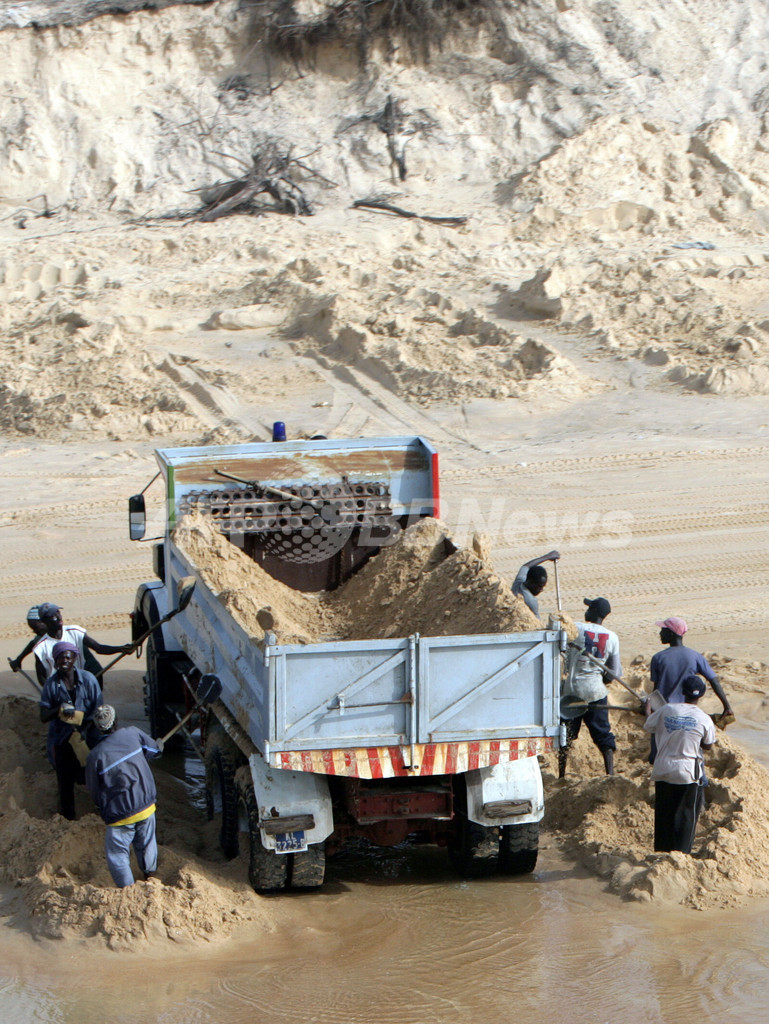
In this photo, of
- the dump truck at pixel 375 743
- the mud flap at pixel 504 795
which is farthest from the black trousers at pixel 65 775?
the mud flap at pixel 504 795

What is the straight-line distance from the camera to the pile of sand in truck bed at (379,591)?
8.38m

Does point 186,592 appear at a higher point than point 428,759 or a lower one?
higher

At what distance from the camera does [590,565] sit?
13.6m

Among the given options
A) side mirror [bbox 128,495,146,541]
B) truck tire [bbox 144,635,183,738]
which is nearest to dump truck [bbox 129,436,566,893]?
truck tire [bbox 144,635,183,738]

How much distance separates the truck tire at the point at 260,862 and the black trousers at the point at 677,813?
7.24ft

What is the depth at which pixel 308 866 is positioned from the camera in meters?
6.97

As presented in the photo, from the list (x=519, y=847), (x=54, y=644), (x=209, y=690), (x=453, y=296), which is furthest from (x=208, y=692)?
(x=453, y=296)

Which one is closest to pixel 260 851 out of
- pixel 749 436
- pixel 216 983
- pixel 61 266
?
pixel 216 983

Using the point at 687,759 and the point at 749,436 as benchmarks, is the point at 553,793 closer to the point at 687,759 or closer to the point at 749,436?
the point at 687,759

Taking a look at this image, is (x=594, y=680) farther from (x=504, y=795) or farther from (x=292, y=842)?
(x=292, y=842)

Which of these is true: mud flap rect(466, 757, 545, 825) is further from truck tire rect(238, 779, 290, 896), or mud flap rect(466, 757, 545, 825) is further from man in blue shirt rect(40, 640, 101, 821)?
man in blue shirt rect(40, 640, 101, 821)

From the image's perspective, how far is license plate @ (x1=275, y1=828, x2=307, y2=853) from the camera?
6715 mm

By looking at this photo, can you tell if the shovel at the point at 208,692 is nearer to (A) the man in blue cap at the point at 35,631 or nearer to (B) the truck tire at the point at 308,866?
(B) the truck tire at the point at 308,866

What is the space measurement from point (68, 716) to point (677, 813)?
373cm
